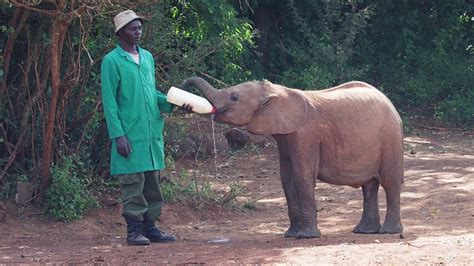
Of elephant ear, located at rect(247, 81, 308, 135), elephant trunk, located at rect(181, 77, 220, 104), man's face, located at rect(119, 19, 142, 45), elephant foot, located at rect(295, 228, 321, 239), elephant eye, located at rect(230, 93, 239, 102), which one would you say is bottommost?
elephant foot, located at rect(295, 228, 321, 239)

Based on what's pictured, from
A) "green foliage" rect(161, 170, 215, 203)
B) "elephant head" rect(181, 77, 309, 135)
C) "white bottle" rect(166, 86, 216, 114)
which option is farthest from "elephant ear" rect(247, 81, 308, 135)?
"green foliage" rect(161, 170, 215, 203)

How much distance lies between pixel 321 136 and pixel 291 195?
614 mm

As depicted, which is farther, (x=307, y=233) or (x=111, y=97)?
(x=307, y=233)

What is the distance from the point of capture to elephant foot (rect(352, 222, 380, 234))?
342 inches

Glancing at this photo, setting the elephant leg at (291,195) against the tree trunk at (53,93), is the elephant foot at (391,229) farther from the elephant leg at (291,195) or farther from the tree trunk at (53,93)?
the tree trunk at (53,93)

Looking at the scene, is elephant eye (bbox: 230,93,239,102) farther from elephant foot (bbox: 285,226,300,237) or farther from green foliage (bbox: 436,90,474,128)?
green foliage (bbox: 436,90,474,128)

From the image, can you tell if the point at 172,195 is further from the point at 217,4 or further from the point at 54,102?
the point at 217,4

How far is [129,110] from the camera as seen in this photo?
7.80 meters

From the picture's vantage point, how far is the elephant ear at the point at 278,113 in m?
8.13

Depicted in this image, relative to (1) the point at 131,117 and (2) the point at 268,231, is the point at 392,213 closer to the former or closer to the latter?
(2) the point at 268,231

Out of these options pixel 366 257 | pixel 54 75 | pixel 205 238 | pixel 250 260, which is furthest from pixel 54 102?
pixel 366 257

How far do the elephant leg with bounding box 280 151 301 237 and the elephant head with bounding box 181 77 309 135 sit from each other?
0.40 meters

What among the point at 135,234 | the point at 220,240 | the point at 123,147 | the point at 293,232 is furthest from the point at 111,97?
the point at 293,232

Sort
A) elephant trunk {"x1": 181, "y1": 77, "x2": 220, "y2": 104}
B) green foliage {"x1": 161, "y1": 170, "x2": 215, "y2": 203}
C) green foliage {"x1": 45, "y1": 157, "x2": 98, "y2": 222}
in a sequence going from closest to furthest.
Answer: elephant trunk {"x1": 181, "y1": 77, "x2": 220, "y2": 104} → green foliage {"x1": 45, "y1": 157, "x2": 98, "y2": 222} → green foliage {"x1": 161, "y1": 170, "x2": 215, "y2": 203}
